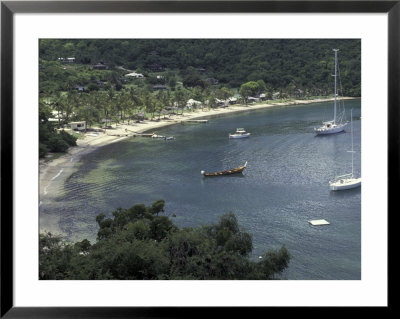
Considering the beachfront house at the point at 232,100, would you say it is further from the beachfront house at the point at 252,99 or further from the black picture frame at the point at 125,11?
the black picture frame at the point at 125,11

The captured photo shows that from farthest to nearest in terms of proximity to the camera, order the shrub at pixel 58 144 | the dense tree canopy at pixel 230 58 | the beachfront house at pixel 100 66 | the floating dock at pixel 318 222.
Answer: the floating dock at pixel 318 222, the beachfront house at pixel 100 66, the shrub at pixel 58 144, the dense tree canopy at pixel 230 58

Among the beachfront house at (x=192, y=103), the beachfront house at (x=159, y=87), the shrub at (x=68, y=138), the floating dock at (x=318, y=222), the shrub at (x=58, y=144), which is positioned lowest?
the floating dock at (x=318, y=222)

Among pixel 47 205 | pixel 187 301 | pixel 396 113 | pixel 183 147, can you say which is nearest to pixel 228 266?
pixel 187 301

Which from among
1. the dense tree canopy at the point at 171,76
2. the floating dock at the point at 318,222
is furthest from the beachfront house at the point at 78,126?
the floating dock at the point at 318,222

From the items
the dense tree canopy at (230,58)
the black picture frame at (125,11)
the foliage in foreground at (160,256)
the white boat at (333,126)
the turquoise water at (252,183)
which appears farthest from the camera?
the white boat at (333,126)

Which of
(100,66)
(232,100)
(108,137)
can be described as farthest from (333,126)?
(100,66)

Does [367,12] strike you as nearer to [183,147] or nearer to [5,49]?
[5,49]

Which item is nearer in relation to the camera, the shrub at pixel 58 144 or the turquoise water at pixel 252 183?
the turquoise water at pixel 252 183
